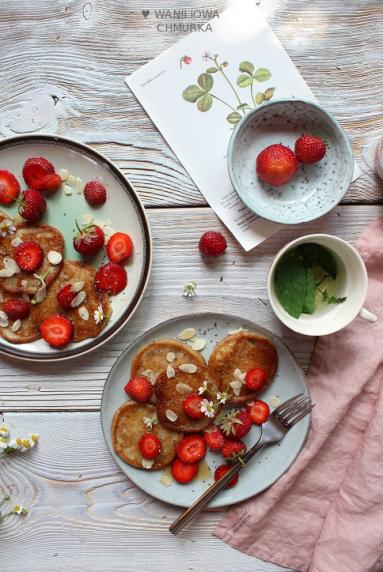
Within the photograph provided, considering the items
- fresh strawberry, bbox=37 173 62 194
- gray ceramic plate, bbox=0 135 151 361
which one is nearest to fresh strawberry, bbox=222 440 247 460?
gray ceramic plate, bbox=0 135 151 361

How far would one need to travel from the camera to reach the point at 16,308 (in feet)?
3.98

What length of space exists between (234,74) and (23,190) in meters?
0.52

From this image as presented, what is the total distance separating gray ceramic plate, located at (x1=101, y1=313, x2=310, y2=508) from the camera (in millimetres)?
1236

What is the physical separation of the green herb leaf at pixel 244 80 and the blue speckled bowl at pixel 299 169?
0.09 meters

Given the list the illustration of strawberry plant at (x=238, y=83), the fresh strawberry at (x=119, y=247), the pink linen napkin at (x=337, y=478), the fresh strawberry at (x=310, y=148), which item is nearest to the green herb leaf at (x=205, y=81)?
the illustration of strawberry plant at (x=238, y=83)

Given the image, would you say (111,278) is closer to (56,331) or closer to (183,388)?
(56,331)

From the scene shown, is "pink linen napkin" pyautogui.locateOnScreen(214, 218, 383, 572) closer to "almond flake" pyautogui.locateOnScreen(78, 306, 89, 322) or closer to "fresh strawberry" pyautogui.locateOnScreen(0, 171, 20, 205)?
"almond flake" pyautogui.locateOnScreen(78, 306, 89, 322)

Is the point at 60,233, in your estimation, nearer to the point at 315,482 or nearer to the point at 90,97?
the point at 90,97

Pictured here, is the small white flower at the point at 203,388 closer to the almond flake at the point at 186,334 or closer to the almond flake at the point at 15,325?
the almond flake at the point at 186,334

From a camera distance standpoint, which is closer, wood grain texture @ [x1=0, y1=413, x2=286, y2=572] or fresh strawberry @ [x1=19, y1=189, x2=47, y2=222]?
fresh strawberry @ [x1=19, y1=189, x2=47, y2=222]

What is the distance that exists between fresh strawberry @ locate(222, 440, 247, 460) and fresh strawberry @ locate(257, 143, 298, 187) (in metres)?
0.57

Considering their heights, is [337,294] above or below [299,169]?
below

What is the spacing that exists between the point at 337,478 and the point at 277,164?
705 mm

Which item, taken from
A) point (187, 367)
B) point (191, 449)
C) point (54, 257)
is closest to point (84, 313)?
point (54, 257)
